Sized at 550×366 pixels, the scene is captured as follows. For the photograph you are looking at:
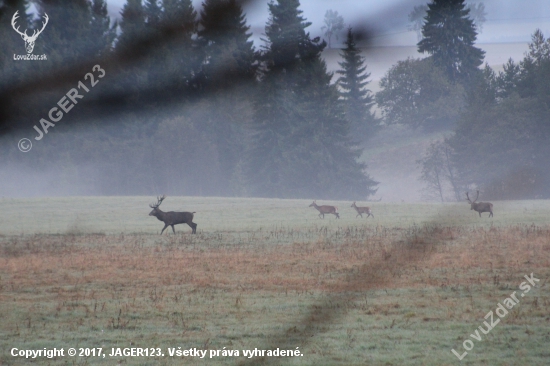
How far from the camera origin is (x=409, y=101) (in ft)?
271

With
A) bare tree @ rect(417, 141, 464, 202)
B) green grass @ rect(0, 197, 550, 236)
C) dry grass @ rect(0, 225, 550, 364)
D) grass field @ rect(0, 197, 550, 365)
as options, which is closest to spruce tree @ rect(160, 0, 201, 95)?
green grass @ rect(0, 197, 550, 236)

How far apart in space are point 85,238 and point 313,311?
1520 centimetres

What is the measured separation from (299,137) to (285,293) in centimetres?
5380

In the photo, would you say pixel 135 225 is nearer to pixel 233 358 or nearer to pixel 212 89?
pixel 233 358

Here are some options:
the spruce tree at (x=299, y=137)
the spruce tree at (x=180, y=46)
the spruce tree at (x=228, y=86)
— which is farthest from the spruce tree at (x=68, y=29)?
the spruce tree at (x=299, y=137)

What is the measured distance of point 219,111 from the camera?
68562mm

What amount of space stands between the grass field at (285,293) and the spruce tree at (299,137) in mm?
37350

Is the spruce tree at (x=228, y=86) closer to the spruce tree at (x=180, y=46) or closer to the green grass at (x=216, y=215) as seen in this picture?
the spruce tree at (x=180, y=46)

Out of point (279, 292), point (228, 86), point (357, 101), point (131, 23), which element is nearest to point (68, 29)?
point (131, 23)

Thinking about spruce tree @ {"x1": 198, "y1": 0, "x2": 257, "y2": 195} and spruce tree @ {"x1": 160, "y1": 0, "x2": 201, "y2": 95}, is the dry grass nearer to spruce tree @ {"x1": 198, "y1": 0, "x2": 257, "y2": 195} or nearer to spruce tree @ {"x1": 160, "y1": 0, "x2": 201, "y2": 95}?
spruce tree @ {"x1": 198, "y1": 0, "x2": 257, "y2": 195}

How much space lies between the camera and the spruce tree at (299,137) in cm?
6406

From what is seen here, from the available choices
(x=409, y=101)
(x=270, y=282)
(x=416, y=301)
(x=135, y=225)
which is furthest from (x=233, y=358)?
(x=409, y=101)

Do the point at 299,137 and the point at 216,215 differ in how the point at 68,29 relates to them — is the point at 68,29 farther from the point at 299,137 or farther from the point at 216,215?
the point at 216,215

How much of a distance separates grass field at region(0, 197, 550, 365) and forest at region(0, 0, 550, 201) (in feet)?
116
